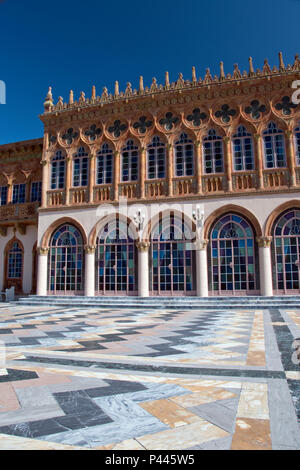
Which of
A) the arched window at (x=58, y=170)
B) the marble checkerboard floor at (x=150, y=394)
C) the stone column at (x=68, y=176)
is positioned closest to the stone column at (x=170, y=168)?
the stone column at (x=68, y=176)

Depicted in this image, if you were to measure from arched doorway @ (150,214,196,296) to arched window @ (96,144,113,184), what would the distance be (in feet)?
13.1

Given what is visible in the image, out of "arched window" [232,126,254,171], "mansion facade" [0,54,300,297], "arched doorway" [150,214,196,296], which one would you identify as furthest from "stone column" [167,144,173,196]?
"arched window" [232,126,254,171]

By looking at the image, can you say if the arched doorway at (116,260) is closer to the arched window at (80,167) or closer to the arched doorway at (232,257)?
the arched window at (80,167)

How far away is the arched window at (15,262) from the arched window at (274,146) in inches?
618

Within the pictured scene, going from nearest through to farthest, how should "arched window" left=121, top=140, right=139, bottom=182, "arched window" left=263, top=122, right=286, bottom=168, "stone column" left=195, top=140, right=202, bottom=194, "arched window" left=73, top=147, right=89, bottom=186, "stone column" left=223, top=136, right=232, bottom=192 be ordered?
1. "arched window" left=263, top=122, right=286, bottom=168
2. "stone column" left=223, top=136, right=232, bottom=192
3. "stone column" left=195, top=140, right=202, bottom=194
4. "arched window" left=121, top=140, right=139, bottom=182
5. "arched window" left=73, top=147, right=89, bottom=186

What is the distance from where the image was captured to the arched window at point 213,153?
17500mm

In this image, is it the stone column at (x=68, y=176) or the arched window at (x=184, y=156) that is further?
the stone column at (x=68, y=176)

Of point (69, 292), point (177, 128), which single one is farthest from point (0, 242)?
point (177, 128)

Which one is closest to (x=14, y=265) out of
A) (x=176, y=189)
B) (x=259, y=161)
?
(x=176, y=189)

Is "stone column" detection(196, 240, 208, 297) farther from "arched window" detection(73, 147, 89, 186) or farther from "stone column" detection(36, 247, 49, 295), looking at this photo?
"stone column" detection(36, 247, 49, 295)

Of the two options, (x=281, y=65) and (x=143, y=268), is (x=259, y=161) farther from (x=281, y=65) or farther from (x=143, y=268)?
(x=143, y=268)

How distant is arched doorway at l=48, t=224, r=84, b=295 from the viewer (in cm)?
1881
